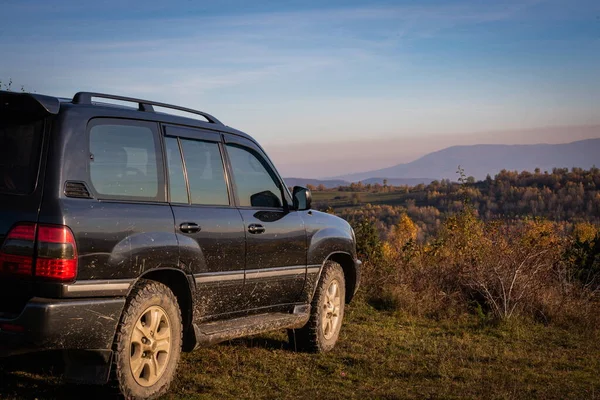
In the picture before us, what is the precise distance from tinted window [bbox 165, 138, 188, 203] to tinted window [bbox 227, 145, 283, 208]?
2.47ft

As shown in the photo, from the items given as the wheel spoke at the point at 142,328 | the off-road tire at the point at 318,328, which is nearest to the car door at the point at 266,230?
the off-road tire at the point at 318,328

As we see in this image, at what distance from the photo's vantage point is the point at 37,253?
4.44 metres

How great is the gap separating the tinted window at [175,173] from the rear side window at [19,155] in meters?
1.09

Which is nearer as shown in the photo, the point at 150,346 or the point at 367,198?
the point at 150,346

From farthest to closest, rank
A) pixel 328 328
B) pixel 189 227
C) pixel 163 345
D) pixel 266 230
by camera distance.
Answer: pixel 328 328
pixel 266 230
pixel 189 227
pixel 163 345

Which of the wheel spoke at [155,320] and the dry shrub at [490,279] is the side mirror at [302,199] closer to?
the wheel spoke at [155,320]

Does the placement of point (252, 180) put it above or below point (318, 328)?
above

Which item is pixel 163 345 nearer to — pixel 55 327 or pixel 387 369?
pixel 55 327

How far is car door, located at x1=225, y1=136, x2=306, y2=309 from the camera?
247 inches

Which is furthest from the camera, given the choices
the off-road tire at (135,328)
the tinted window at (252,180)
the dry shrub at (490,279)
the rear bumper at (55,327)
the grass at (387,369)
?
the dry shrub at (490,279)

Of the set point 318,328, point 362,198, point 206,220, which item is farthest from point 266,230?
point 362,198

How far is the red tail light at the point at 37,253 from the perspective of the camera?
4438mm

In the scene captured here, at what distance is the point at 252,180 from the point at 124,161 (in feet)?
5.50

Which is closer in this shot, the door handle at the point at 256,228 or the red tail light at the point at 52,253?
the red tail light at the point at 52,253
